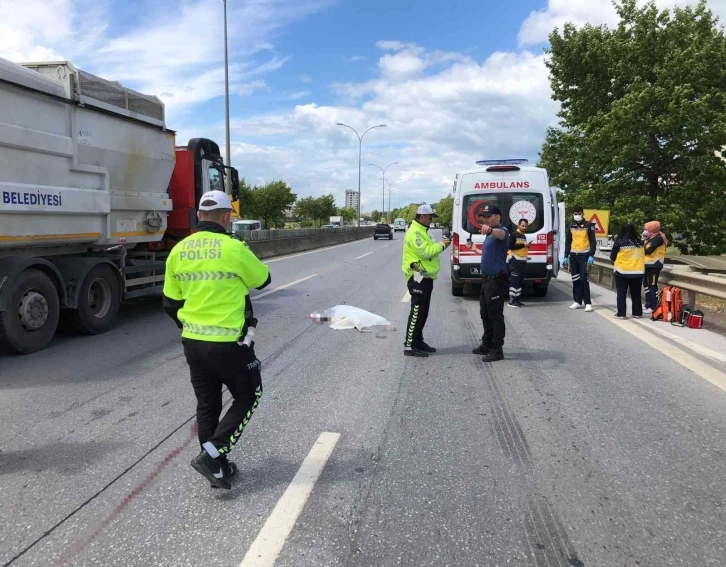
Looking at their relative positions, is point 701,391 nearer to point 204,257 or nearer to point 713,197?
point 204,257

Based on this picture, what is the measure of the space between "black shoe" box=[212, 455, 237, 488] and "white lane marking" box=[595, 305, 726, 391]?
4479 mm

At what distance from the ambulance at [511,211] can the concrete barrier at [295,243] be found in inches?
465

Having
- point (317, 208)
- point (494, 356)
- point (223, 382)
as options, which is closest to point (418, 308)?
point (494, 356)

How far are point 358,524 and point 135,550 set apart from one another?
108cm

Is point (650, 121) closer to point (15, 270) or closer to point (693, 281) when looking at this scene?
point (693, 281)

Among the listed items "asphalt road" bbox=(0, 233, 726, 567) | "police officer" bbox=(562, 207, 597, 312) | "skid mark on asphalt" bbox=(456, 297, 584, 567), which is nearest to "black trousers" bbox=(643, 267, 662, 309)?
"police officer" bbox=(562, 207, 597, 312)

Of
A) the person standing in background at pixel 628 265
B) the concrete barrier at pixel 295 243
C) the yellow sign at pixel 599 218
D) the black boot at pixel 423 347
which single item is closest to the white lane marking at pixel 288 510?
the black boot at pixel 423 347

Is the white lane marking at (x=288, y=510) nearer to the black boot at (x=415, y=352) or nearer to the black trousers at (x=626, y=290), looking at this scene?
the black boot at (x=415, y=352)

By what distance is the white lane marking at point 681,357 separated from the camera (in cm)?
536

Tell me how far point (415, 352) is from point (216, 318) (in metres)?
3.62

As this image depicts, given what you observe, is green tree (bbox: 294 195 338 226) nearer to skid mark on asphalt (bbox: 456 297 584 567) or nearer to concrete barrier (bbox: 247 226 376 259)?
concrete barrier (bbox: 247 226 376 259)

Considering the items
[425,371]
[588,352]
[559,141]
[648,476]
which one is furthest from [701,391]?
[559,141]

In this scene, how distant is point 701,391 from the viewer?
4.96m

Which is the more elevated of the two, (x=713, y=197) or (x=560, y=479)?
(x=713, y=197)
